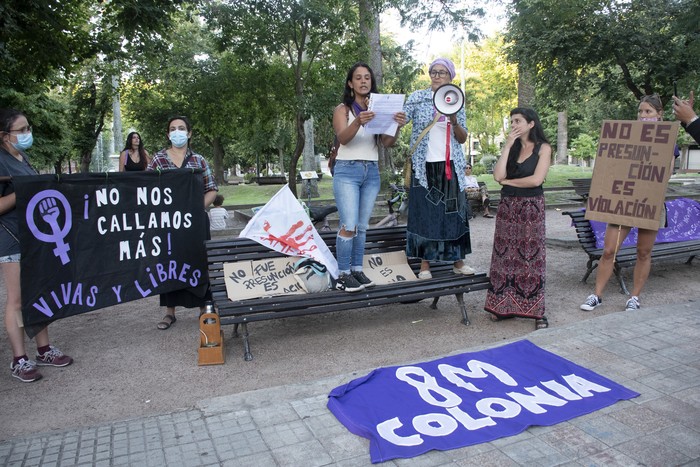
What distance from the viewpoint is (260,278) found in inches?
197

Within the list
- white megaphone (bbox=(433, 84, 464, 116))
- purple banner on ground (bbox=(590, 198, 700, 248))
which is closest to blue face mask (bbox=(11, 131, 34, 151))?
white megaphone (bbox=(433, 84, 464, 116))

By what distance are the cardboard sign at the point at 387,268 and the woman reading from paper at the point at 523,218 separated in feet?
3.07

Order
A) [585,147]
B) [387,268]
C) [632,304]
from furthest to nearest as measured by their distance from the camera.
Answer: [585,147] < [632,304] < [387,268]

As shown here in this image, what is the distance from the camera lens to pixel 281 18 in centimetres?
1317

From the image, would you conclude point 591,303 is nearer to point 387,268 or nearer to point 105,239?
point 387,268

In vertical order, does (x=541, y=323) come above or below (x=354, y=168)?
below

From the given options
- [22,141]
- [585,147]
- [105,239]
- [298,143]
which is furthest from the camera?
[585,147]

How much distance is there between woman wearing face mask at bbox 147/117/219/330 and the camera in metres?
5.23

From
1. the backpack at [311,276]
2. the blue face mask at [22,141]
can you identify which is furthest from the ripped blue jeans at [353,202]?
the blue face mask at [22,141]

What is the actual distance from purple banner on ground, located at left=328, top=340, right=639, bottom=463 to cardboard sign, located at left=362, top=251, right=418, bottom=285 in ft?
4.43

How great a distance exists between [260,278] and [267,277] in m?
0.07

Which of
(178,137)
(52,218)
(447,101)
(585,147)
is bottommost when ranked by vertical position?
(52,218)

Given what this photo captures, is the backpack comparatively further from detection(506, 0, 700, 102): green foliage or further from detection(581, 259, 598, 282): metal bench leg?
detection(506, 0, 700, 102): green foliage

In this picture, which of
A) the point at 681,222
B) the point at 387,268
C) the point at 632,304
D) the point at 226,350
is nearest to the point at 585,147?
the point at 681,222
